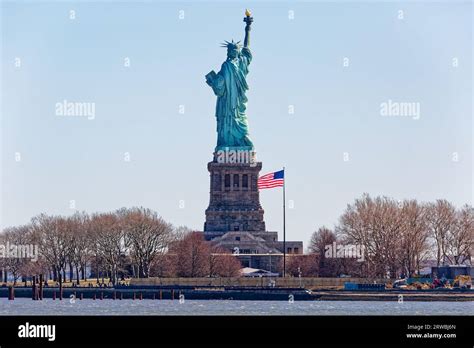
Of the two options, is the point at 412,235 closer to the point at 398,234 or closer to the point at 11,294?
the point at 398,234

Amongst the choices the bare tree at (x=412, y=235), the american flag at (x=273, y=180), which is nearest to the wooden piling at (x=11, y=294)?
the american flag at (x=273, y=180)

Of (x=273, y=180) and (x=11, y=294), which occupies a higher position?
(x=273, y=180)

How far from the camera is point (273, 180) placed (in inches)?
7082

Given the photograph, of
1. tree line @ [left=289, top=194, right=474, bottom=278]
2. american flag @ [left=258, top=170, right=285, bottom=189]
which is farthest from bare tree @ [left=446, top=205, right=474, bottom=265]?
american flag @ [left=258, top=170, right=285, bottom=189]

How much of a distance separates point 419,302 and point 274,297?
15048mm

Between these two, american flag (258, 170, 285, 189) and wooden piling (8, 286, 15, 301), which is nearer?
wooden piling (8, 286, 15, 301)

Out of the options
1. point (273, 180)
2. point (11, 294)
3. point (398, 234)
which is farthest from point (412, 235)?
point (11, 294)

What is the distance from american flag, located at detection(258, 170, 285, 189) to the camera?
179625 millimetres

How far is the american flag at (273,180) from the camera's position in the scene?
589 feet

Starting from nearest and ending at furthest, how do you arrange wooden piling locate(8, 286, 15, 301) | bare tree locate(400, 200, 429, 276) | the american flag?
wooden piling locate(8, 286, 15, 301)
the american flag
bare tree locate(400, 200, 429, 276)

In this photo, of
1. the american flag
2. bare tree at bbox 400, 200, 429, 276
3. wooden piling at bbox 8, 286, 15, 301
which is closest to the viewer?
wooden piling at bbox 8, 286, 15, 301

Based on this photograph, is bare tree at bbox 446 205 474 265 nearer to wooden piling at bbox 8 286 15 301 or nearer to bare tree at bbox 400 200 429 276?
bare tree at bbox 400 200 429 276
